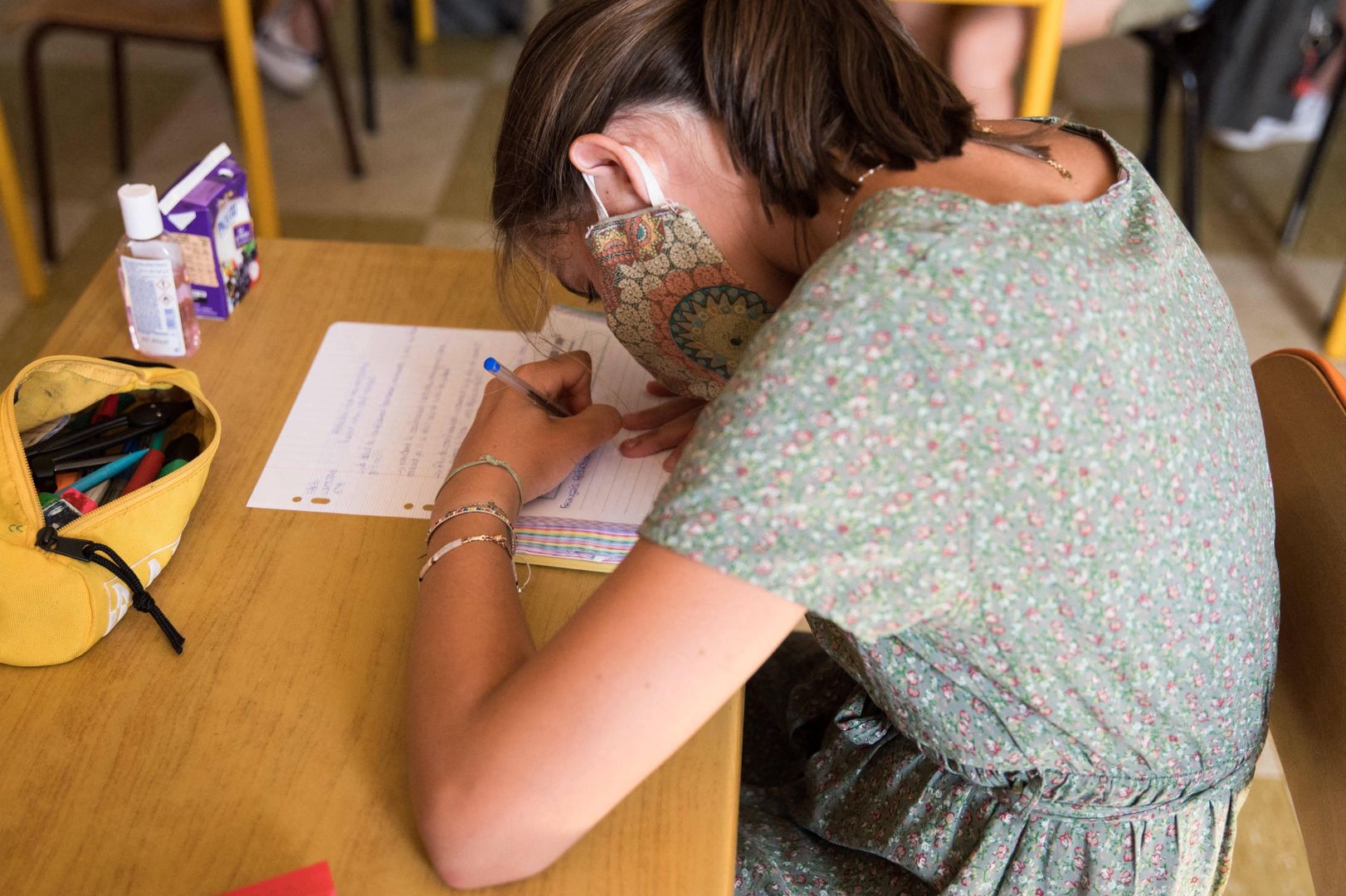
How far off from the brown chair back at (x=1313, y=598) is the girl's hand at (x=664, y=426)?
1.60ft

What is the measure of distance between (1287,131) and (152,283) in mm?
3122

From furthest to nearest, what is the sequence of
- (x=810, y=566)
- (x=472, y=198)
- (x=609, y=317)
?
1. (x=472, y=198)
2. (x=609, y=317)
3. (x=810, y=566)

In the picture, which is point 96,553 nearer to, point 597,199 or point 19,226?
point 597,199

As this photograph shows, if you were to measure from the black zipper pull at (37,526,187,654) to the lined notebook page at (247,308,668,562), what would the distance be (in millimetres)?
139

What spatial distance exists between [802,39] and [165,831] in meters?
0.65

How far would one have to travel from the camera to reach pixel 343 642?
0.84m

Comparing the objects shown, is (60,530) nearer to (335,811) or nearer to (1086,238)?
(335,811)

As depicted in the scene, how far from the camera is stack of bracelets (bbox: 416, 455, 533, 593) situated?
2.75 feet

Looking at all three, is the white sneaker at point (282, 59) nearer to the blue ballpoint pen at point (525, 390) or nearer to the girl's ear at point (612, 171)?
the blue ballpoint pen at point (525, 390)

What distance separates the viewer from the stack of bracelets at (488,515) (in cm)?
84

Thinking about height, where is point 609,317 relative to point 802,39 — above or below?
below

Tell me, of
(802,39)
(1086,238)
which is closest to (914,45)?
(802,39)

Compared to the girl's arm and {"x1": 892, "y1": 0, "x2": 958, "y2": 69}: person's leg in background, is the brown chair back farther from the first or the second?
{"x1": 892, "y1": 0, "x2": 958, "y2": 69}: person's leg in background

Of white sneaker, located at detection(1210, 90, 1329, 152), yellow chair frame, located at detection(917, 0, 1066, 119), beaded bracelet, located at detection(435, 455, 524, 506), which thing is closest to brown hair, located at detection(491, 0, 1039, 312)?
beaded bracelet, located at detection(435, 455, 524, 506)
